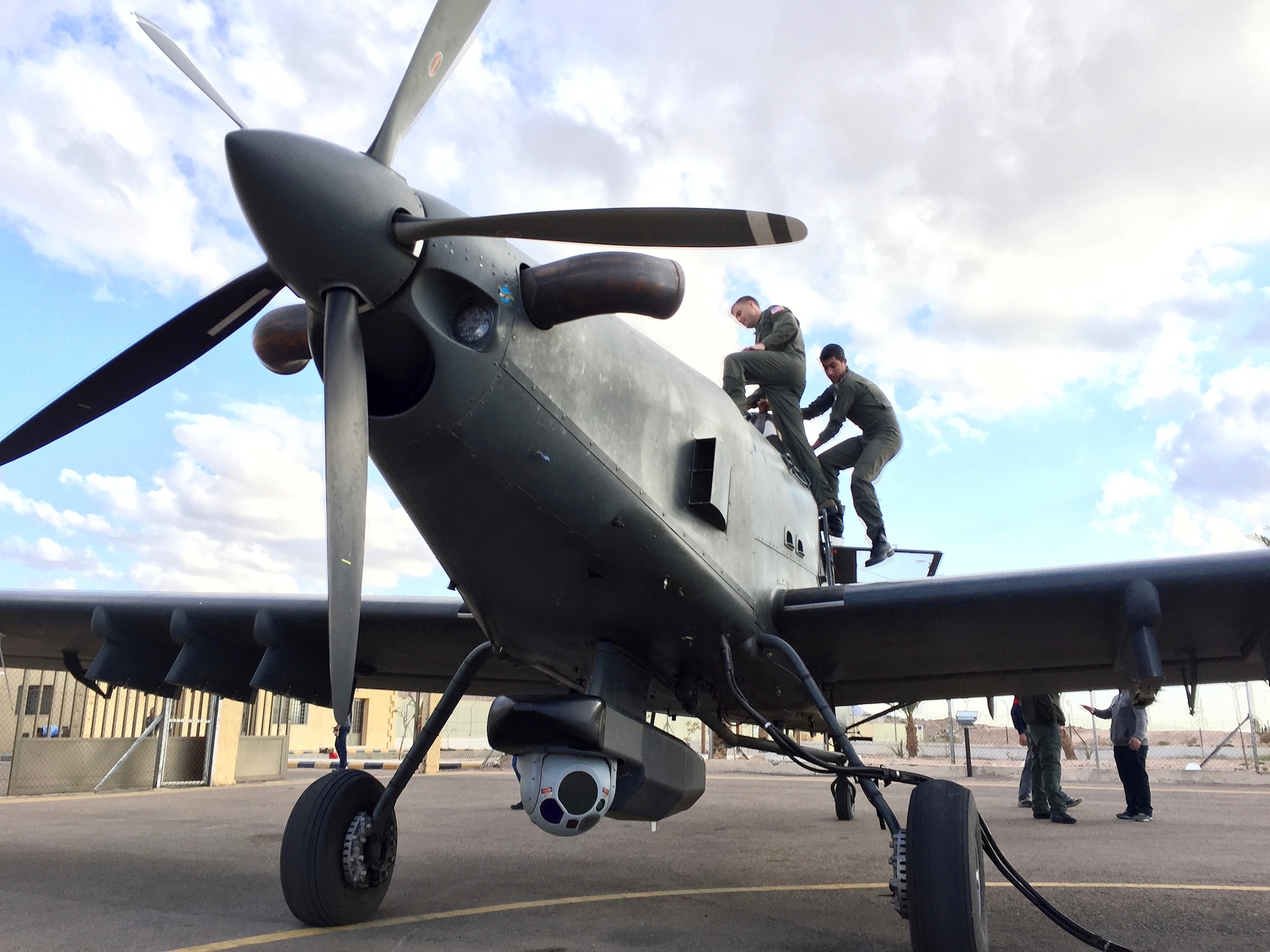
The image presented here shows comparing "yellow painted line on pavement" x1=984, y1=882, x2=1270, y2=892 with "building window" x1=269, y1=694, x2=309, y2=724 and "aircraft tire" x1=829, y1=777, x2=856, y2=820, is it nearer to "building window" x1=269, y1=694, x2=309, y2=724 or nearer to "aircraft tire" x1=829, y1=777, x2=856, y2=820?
"aircraft tire" x1=829, y1=777, x2=856, y2=820

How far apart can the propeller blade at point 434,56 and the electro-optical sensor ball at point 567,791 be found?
295cm

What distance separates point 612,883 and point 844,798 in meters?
5.60

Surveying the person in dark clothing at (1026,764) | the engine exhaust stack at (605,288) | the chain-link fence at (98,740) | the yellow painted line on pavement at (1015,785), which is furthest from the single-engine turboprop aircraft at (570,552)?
the chain-link fence at (98,740)

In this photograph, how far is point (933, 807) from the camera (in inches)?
161

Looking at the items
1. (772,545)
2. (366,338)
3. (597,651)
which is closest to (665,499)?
(597,651)

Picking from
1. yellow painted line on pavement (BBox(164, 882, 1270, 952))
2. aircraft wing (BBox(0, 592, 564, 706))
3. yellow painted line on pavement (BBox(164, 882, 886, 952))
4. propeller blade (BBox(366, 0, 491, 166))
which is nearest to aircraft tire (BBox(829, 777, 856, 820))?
yellow painted line on pavement (BBox(164, 882, 1270, 952))

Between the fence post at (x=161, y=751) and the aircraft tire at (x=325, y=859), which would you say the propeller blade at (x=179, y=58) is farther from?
the fence post at (x=161, y=751)

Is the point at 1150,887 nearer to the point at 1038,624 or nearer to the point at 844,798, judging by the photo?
the point at 1038,624

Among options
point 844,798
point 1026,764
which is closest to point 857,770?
point 844,798

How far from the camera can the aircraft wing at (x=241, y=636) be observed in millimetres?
6195

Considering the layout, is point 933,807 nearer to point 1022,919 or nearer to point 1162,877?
point 1022,919

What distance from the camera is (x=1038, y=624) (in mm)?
5305

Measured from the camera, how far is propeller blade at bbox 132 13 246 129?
385 centimetres

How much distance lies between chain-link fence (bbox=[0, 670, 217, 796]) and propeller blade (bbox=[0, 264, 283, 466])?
966cm
